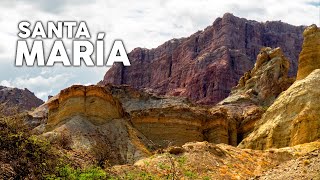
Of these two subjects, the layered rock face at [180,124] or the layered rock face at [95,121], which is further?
the layered rock face at [180,124]

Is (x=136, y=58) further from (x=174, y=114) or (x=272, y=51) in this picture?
(x=174, y=114)

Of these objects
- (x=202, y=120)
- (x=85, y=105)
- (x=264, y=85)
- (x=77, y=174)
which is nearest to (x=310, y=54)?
(x=85, y=105)

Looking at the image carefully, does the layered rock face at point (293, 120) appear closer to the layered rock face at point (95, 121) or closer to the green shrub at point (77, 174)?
the layered rock face at point (95, 121)

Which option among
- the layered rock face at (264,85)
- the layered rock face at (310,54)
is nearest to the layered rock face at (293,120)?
the layered rock face at (310,54)

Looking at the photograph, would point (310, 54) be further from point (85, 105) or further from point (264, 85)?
point (264, 85)

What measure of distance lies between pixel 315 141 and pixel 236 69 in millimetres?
132758

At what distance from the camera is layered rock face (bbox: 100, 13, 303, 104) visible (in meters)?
164

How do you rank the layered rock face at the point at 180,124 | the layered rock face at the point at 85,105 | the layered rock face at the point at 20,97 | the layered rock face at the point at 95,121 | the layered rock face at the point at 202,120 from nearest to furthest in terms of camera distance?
1. the layered rock face at the point at 95,121
2. the layered rock face at the point at 85,105
3. the layered rock face at the point at 180,124
4. the layered rock face at the point at 202,120
5. the layered rock face at the point at 20,97

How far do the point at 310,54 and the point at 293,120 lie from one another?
1103 centimetres

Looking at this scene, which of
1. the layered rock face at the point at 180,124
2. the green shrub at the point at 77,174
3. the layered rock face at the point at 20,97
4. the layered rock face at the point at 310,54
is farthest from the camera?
the layered rock face at the point at 20,97

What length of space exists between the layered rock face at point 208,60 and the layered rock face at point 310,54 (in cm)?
10783

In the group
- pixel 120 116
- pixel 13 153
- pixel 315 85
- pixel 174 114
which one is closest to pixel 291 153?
pixel 315 85

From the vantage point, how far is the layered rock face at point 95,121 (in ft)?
162

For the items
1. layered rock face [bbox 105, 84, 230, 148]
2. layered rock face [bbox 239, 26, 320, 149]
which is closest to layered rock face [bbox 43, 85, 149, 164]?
layered rock face [bbox 105, 84, 230, 148]
